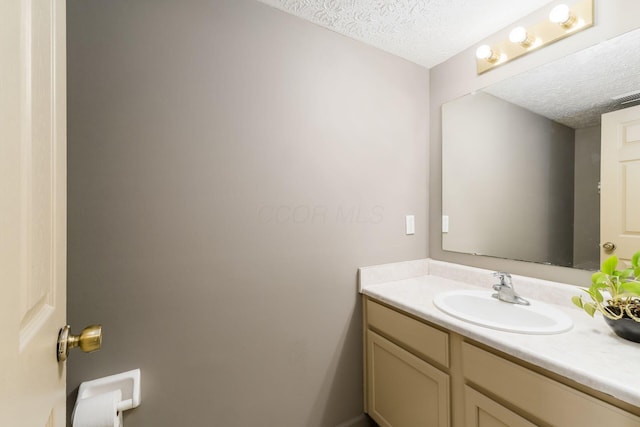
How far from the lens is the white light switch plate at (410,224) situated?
172 cm

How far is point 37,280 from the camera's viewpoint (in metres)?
0.42

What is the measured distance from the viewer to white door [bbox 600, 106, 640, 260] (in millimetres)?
1033

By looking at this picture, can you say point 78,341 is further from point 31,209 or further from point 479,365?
point 479,365

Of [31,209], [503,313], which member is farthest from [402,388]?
[31,209]

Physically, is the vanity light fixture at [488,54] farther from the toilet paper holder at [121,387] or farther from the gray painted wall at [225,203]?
the toilet paper holder at [121,387]

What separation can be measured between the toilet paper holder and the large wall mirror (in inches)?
68.2

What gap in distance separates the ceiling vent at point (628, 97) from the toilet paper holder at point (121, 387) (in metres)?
2.20

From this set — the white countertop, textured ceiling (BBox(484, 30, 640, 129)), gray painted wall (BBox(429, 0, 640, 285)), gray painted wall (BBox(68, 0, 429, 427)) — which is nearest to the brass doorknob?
gray painted wall (BBox(68, 0, 429, 427))

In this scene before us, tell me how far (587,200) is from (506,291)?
0.53 meters

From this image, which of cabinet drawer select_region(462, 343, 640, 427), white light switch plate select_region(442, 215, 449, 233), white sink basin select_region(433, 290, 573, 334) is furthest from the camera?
white light switch plate select_region(442, 215, 449, 233)

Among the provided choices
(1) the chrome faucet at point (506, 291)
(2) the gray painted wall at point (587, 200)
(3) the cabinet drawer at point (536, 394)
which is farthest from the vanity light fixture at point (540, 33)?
(3) the cabinet drawer at point (536, 394)

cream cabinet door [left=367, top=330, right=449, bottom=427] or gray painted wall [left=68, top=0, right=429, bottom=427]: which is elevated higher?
gray painted wall [left=68, top=0, right=429, bottom=427]

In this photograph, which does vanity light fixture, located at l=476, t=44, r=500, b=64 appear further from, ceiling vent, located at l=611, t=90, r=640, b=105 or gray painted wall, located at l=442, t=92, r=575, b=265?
ceiling vent, located at l=611, t=90, r=640, b=105

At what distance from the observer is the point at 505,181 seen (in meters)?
1.48
